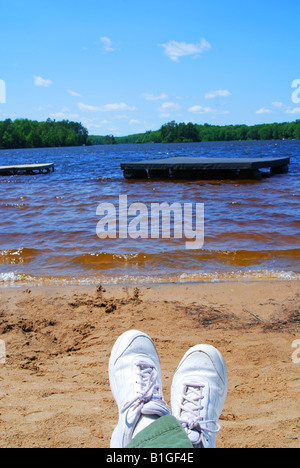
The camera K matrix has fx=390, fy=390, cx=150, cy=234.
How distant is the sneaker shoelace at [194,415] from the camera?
1.80 m

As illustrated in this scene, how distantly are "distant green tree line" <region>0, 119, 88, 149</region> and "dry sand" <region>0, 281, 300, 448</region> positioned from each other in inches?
4242

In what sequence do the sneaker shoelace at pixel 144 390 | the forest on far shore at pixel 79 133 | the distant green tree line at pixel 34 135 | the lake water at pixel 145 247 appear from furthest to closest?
1. the forest on far shore at pixel 79 133
2. the distant green tree line at pixel 34 135
3. the lake water at pixel 145 247
4. the sneaker shoelace at pixel 144 390

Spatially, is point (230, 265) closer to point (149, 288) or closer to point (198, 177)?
point (149, 288)

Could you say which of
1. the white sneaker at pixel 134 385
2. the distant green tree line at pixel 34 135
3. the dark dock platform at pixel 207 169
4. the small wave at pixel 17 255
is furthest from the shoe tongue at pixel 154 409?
the distant green tree line at pixel 34 135

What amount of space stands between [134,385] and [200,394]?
354 mm

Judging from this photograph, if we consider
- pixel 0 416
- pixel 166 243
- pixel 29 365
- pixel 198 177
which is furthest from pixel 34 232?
pixel 198 177

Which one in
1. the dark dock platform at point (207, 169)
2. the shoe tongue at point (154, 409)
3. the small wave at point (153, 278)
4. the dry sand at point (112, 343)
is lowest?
the dry sand at point (112, 343)

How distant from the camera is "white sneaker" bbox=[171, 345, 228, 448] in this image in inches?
71.7

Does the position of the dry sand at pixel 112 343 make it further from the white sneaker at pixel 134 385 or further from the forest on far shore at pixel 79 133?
the forest on far shore at pixel 79 133

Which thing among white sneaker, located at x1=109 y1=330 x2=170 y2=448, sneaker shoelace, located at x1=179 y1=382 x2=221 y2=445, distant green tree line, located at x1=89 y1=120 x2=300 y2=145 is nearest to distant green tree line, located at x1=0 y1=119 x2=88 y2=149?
distant green tree line, located at x1=89 y1=120 x2=300 y2=145

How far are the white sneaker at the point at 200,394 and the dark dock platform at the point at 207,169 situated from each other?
13643mm

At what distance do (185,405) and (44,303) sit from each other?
90.5 inches

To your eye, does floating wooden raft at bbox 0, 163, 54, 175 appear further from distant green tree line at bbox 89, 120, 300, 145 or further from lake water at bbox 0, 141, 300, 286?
distant green tree line at bbox 89, 120, 300, 145

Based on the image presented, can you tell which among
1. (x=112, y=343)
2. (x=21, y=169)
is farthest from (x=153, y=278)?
(x=21, y=169)
